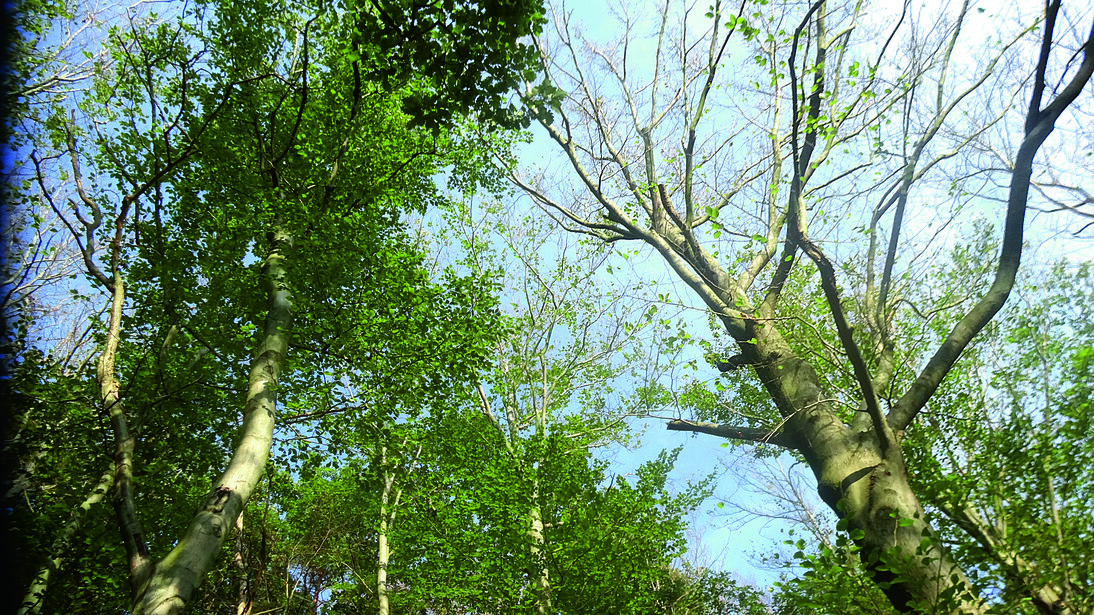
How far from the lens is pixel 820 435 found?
4.97 metres

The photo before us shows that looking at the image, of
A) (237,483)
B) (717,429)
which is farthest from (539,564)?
(237,483)

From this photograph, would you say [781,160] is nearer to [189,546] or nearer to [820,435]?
[820,435]

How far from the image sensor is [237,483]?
4.23 meters

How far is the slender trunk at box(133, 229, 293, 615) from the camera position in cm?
350

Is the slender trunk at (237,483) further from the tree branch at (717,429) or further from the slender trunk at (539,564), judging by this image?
the slender trunk at (539,564)

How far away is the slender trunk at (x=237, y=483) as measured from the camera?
3504 millimetres

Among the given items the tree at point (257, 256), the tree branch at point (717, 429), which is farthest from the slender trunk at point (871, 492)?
the tree at point (257, 256)

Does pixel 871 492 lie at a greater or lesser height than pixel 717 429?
lesser

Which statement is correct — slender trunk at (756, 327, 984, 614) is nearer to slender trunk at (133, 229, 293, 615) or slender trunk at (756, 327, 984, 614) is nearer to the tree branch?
the tree branch

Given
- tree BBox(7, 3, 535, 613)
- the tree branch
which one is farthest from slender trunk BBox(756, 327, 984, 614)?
tree BBox(7, 3, 535, 613)

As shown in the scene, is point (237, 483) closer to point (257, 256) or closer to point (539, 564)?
point (257, 256)

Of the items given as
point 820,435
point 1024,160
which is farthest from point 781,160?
point 820,435

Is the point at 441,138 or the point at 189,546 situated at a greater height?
the point at 441,138

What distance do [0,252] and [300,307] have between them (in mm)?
5662
